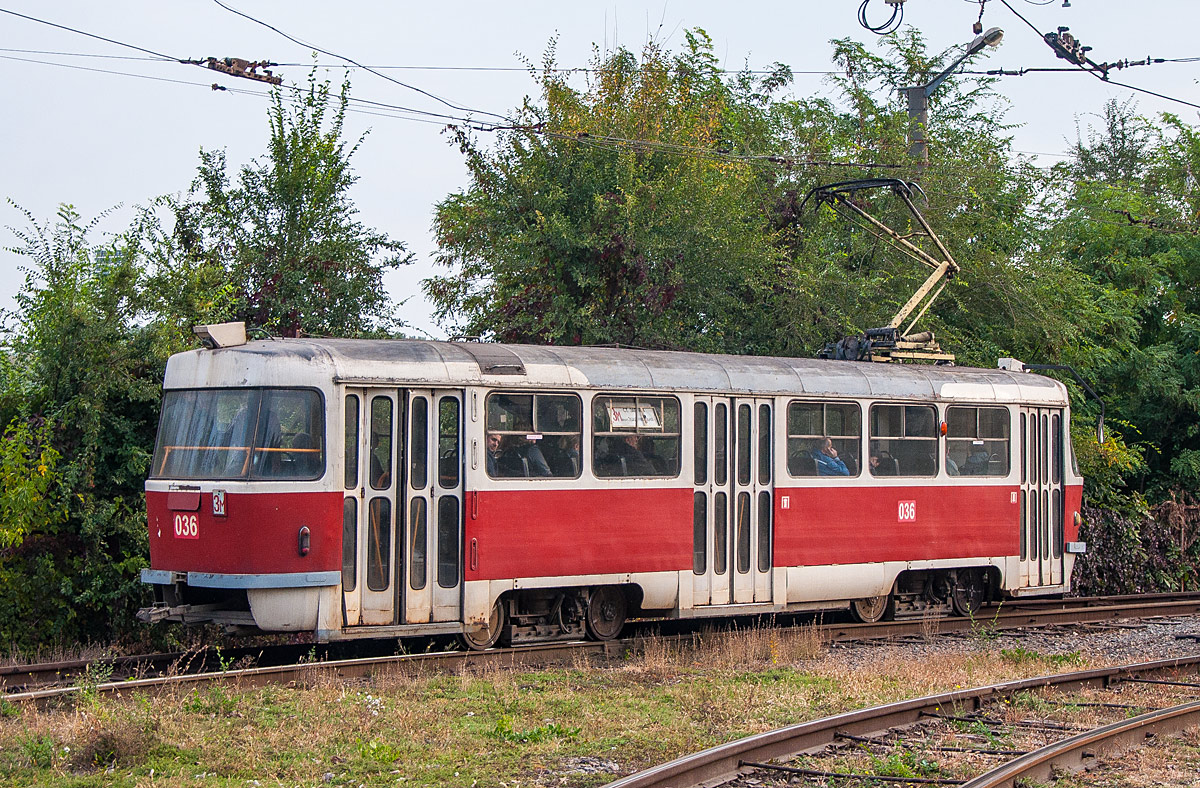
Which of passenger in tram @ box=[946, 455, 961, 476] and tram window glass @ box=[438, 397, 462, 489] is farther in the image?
passenger in tram @ box=[946, 455, 961, 476]

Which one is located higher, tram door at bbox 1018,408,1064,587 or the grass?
tram door at bbox 1018,408,1064,587

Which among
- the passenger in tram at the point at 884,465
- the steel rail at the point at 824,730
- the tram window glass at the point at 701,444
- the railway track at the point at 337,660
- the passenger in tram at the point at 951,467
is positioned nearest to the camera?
the steel rail at the point at 824,730

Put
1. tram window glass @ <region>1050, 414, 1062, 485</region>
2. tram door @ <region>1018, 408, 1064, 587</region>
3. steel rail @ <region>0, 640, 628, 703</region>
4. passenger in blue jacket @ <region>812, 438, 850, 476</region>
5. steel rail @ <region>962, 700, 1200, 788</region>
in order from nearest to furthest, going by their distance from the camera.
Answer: steel rail @ <region>962, 700, 1200, 788</region> < steel rail @ <region>0, 640, 628, 703</region> < passenger in blue jacket @ <region>812, 438, 850, 476</region> < tram door @ <region>1018, 408, 1064, 587</region> < tram window glass @ <region>1050, 414, 1062, 485</region>

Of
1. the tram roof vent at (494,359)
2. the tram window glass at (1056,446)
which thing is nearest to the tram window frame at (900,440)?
the tram window glass at (1056,446)

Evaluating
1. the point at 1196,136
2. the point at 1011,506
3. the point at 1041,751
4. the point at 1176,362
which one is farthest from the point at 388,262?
the point at 1196,136

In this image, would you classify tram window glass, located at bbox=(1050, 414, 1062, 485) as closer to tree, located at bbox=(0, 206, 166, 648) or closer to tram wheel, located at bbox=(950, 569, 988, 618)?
tram wheel, located at bbox=(950, 569, 988, 618)

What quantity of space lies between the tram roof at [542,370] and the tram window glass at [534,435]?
16cm

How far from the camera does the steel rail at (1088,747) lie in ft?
23.5

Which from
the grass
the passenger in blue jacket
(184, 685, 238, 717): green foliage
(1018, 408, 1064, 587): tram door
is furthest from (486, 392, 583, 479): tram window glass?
(1018, 408, 1064, 587): tram door

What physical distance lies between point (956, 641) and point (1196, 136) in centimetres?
1792

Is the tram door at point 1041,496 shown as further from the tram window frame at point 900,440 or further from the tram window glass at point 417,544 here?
the tram window glass at point 417,544

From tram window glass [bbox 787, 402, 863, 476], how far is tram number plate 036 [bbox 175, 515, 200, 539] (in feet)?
19.7

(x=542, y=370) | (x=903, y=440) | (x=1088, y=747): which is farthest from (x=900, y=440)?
(x=1088, y=747)

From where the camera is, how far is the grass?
719 centimetres
